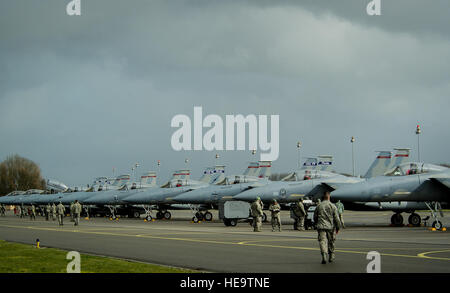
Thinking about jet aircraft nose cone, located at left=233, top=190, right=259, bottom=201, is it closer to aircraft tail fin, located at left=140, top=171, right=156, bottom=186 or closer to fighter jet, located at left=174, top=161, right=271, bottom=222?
fighter jet, located at left=174, top=161, right=271, bottom=222

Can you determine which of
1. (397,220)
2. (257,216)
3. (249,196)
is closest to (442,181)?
(397,220)

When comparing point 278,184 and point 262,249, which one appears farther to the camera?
point 278,184

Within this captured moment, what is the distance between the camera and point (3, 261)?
44.4 feet

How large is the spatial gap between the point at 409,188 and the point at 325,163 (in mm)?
12069

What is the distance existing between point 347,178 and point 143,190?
22.7 metres

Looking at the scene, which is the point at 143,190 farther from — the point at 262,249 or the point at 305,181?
the point at 262,249

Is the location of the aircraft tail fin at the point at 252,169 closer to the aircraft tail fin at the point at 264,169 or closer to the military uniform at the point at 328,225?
the aircraft tail fin at the point at 264,169

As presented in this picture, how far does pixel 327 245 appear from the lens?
506 inches

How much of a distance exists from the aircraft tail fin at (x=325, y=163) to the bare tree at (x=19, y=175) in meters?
102

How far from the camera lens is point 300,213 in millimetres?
27281

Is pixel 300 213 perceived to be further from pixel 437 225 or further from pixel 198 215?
pixel 198 215

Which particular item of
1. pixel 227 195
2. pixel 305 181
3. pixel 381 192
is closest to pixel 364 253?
pixel 381 192
